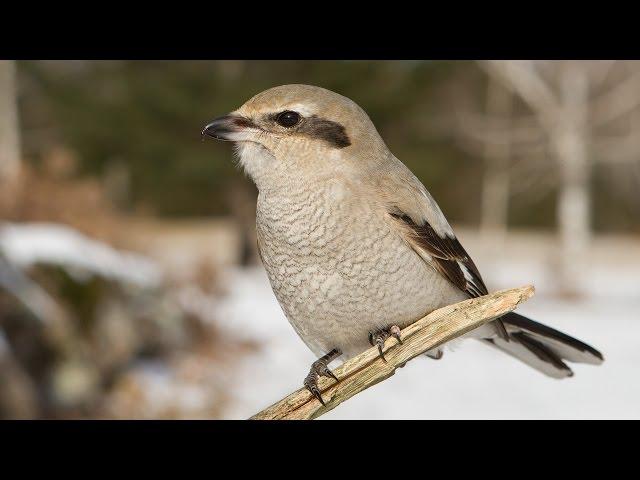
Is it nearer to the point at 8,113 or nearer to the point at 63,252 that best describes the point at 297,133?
the point at 63,252

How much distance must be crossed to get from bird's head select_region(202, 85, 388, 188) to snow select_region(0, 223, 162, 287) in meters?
4.22

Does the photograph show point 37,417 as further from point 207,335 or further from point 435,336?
point 435,336

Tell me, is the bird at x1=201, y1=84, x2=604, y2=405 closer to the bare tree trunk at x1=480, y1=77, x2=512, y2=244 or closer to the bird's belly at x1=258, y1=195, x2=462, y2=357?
the bird's belly at x1=258, y1=195, x2=462, y2=357

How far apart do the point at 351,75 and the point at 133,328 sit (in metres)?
5.10

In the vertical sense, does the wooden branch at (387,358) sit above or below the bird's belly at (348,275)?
below

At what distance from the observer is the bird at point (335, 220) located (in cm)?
177

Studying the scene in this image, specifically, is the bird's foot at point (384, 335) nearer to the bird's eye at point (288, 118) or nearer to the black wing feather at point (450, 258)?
the black wing feather at point (450, 258)

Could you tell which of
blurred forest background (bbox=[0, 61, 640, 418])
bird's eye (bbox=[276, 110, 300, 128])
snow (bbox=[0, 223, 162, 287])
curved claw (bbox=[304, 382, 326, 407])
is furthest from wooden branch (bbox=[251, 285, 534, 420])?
blurred forest background (bbox=[0, 61, 640, 418])

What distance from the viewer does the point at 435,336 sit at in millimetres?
1719

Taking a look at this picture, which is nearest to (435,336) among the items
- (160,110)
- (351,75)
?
(351,75)

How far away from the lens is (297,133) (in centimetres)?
178

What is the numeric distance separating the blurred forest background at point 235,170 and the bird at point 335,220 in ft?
16.1

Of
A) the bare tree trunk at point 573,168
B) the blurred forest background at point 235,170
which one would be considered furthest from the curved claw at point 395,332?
the bare tree trunk at point 573,168

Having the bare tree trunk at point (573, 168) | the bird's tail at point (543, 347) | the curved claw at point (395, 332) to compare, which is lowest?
the bird's tail at point (543, 347)
